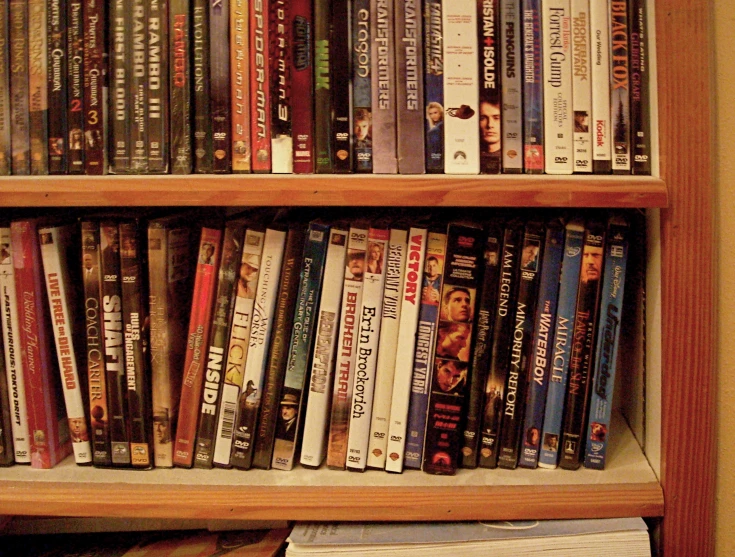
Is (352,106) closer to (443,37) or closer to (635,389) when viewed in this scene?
(443,37)

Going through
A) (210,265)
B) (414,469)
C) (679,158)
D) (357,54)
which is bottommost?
(414,469)

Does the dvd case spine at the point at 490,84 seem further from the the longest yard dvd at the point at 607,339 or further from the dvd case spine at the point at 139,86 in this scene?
A: the dvd case spine at the point at 139,86

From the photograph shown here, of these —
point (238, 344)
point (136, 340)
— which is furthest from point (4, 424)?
point (238, 344)

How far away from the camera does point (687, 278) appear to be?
2.46 ft

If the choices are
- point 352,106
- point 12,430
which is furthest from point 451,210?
point 12,430

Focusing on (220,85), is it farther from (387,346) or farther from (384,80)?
(387,346)

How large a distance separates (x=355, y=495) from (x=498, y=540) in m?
0.18

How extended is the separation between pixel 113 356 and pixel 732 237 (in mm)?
763

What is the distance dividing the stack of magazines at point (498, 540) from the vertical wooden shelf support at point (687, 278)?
62 millimetres

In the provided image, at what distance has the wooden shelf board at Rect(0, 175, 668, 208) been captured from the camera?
0.75 m

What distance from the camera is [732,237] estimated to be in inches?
29.4

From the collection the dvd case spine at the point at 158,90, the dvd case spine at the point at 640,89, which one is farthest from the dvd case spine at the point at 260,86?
the dvd case spine at the point at 640,89

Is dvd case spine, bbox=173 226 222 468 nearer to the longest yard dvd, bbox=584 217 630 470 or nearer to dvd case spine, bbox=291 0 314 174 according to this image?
dvd case spine, bbox=291 0 314 174

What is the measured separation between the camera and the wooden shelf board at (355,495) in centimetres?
79
